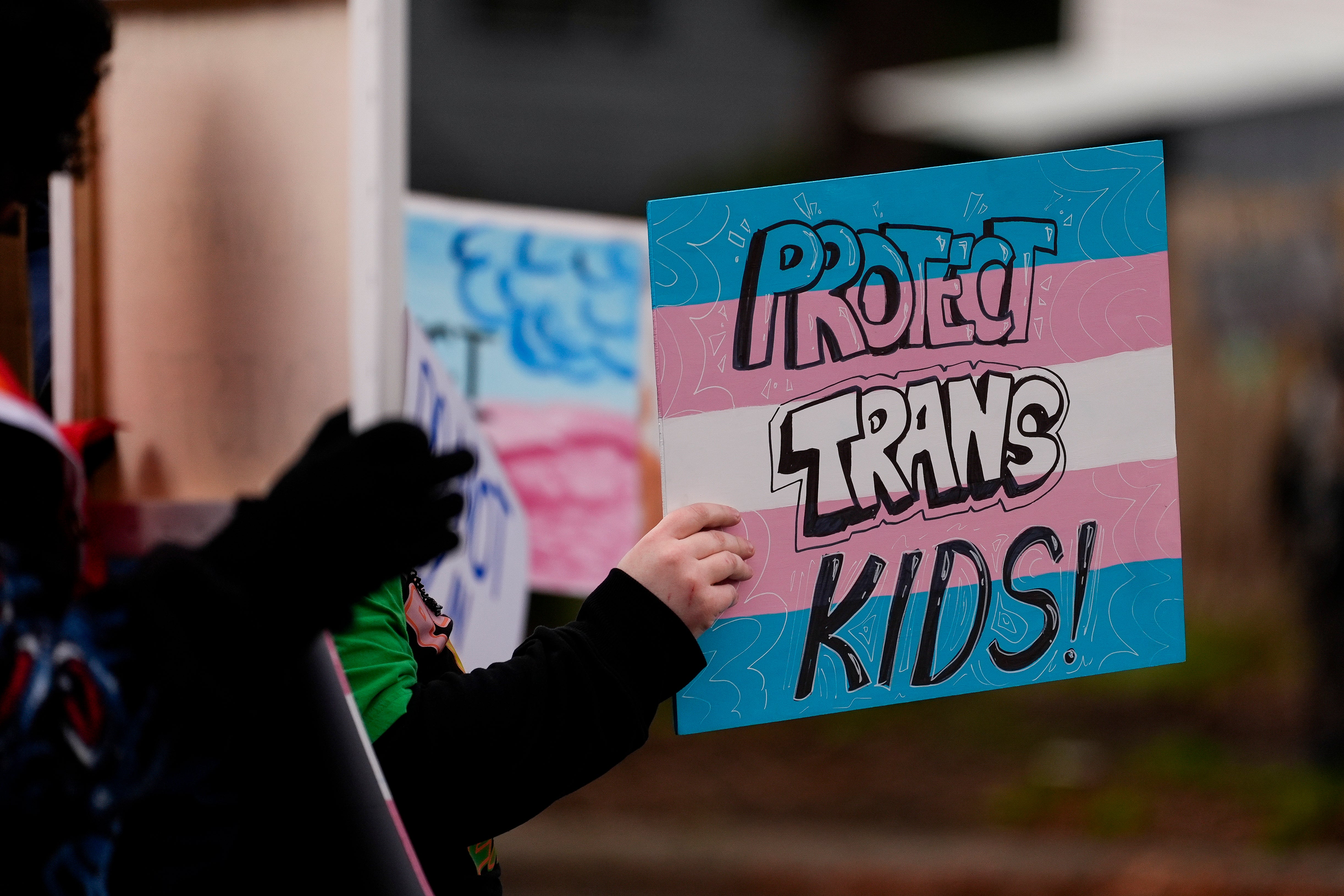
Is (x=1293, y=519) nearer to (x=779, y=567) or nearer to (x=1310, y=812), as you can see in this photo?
(x=1310, y=812)

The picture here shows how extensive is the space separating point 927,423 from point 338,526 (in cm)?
73

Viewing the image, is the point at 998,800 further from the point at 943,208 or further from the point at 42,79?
the point at 42,79

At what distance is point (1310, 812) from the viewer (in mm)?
4898

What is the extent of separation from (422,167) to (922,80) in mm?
3921

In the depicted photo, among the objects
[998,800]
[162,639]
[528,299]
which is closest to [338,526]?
[162,639]

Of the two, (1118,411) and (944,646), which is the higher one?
(1118,411)

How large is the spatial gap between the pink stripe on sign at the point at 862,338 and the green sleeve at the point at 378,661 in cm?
34

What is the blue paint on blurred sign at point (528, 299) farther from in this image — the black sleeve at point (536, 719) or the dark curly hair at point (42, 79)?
the dark curly hair at point (42, 79)

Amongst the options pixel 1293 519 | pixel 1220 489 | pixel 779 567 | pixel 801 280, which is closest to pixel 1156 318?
pixel 801 280

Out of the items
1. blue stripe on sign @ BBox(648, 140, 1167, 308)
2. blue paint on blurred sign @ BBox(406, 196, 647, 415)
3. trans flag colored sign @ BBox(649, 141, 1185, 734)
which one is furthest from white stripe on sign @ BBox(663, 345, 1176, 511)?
blue paint on blurred sign @ BBox(406, 196, 647, 415)

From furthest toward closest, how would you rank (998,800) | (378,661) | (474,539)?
(998,800), (474,539), (378,661)

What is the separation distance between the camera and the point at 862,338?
142cm

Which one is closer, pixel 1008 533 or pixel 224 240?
pixel 224 240

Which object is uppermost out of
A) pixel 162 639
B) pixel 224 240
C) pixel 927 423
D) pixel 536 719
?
pixel 224 240
